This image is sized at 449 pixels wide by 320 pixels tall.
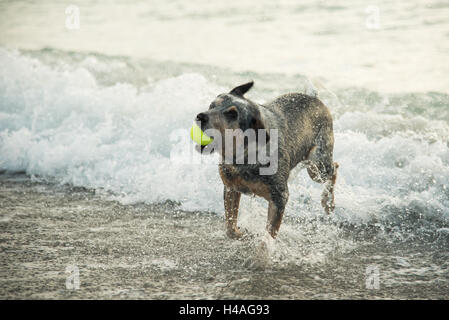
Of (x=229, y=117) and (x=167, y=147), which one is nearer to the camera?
(x=229, y=117)

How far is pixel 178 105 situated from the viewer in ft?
26.8

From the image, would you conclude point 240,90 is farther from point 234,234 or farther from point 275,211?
point 234,234

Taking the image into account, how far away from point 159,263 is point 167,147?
3253 millimetres

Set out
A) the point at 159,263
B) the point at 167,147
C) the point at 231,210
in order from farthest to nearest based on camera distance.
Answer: the point at 167,147
the point at 231,210
the point at 159,263

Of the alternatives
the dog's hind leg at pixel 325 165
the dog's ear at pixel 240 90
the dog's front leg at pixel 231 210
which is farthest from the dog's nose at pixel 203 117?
the dog's hind leg at pixel 325 165

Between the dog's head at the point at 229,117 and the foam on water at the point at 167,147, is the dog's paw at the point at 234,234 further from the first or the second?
the dog's head at the point at 229,117

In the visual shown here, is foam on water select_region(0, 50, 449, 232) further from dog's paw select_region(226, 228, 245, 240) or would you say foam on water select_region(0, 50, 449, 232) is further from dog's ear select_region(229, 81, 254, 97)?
dog's ear select_region(229, 81, 254, 97)

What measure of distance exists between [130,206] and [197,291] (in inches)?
89.2

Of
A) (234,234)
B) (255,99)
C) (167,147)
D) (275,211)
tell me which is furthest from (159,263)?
(255,99)

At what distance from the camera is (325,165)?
5.38m

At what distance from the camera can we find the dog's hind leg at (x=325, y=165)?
5.32 meters

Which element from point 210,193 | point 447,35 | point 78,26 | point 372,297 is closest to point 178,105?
point 210,193

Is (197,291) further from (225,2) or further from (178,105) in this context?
(225,2)

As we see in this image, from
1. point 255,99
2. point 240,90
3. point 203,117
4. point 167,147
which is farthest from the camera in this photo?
point 255,99
